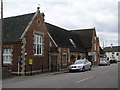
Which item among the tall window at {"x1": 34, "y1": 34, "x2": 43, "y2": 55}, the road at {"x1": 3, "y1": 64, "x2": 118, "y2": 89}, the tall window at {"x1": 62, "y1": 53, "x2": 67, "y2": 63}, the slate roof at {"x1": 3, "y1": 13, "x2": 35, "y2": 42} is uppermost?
the slate roof at {"x1": 3, "y1": 13, "x2": 35, "y2": 42}

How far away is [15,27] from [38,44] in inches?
Result: 137

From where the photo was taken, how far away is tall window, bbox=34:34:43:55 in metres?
25.1

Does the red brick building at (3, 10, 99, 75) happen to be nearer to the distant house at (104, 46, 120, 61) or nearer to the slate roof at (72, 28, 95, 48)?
the slate roof at (72, 28, 95, 48)

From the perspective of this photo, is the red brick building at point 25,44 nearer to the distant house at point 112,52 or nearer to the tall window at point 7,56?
the tall window at point 7,56

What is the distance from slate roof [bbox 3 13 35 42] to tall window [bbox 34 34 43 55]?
2.11 metres

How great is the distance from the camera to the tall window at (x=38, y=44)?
990 inches

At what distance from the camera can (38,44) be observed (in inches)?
1015

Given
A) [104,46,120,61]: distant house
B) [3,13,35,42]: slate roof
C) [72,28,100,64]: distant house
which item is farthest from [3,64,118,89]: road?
[104,46,120,61]: distant house

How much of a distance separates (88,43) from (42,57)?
23.2 m

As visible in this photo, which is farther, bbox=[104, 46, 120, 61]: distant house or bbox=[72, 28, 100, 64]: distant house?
bbox=[104, 46, 120, 61]: distant house

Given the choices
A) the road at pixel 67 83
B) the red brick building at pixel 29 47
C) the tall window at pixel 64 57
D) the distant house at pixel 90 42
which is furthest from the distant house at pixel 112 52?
the road at pixel 67 83

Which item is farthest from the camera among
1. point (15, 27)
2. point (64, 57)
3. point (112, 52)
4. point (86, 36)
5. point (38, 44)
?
point (112, 52)

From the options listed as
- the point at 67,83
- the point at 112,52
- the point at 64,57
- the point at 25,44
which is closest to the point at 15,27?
the point at 25,44

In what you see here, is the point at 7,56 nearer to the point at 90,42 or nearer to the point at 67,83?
the point at 67,83
